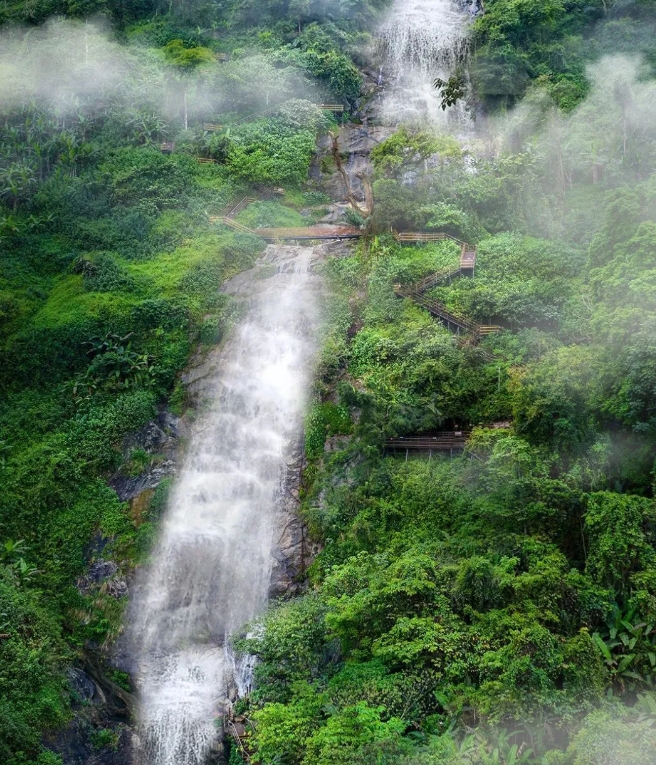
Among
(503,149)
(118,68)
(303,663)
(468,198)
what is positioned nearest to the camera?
(303,663)

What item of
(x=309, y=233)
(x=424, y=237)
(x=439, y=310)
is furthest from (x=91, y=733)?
(x=309, y=233)

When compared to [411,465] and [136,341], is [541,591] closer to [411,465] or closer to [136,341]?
[411,465]

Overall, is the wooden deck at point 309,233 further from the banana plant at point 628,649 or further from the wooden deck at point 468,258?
the banana plant at point 628,649

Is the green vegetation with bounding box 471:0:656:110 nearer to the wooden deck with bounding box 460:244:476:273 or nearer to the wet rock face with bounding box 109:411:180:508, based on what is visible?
the wooden deck with bounding box 460:244:476:273

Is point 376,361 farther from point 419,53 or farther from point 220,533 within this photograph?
point 419,53

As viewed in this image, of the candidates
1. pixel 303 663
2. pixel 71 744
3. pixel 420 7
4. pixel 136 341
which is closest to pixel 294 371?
pixel 136 341
